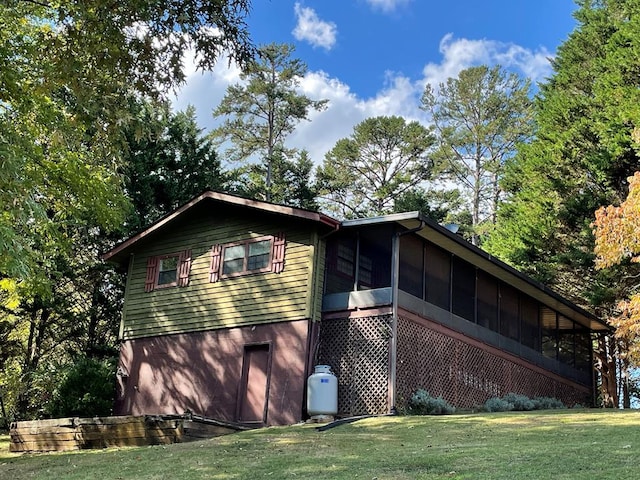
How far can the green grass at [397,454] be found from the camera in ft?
23.3

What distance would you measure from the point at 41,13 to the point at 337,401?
34.5ft

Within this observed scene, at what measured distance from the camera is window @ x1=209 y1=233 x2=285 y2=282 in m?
15.2

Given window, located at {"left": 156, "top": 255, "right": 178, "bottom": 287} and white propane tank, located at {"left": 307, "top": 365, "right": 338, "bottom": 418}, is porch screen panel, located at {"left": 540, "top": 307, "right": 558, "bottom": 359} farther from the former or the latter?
window, located at {"left": 156, "top": 255, "right": 178, "bottom": 287}

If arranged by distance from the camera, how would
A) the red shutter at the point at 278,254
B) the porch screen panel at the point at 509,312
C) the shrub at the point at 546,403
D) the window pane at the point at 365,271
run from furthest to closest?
→ 1. the porch screen panel at the point at 509,312
2. the shrub at the point at 546,403
3. the window pane at the point at 365,271
4. the red shutter at the point at 278,254

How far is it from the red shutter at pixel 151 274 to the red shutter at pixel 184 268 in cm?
88

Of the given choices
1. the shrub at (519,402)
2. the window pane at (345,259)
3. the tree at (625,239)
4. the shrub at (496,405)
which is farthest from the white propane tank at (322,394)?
the tree at (625,239)

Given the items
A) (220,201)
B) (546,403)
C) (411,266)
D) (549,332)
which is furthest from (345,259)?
(549,332)

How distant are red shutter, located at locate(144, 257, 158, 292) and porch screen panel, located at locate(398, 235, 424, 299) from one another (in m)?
6.59

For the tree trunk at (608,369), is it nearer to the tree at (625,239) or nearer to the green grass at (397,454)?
the tree at (625,239)

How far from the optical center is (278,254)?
49.8ft

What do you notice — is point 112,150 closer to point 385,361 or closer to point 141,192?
point 385,361

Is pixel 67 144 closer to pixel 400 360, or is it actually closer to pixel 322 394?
pixel 322 394

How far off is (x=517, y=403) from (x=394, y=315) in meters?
4.88

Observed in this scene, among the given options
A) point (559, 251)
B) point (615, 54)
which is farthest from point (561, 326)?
point (615, 54)
